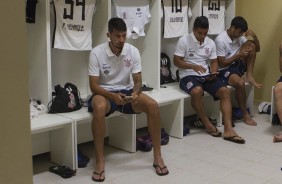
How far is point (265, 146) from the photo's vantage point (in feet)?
12.0

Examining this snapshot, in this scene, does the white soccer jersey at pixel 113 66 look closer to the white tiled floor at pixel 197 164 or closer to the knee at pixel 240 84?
the white tiled floor at pixel 197 164

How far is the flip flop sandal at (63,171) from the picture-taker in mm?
2939

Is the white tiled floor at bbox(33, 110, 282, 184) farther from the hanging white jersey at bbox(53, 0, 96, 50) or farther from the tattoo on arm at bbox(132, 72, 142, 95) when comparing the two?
the hanging white jersey at bbox(53, 0, 96, 50)

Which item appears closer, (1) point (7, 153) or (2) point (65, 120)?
(1) point (7, 153)

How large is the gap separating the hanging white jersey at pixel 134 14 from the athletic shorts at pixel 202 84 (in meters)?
0.67

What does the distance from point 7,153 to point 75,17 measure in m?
2.51

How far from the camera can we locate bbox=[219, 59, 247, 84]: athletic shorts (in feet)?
14.4

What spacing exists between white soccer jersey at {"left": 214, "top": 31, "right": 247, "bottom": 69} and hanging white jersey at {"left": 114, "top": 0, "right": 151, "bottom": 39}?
0.94m

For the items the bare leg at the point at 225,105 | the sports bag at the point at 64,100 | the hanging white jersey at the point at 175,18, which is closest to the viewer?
the sports bag at the point at 64,100

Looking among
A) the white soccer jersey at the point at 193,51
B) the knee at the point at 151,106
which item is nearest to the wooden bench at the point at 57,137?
the knee at the point at 151,106

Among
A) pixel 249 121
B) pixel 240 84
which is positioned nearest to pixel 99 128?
pixel 240 84

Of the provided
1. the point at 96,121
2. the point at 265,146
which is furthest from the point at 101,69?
the point at 265,146

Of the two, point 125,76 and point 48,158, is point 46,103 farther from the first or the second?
point 125,76

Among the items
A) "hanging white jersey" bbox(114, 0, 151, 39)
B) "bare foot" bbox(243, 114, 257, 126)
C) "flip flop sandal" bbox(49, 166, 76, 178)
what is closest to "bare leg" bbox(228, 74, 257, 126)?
"bare foot" bbox(243, 114, 257, 126)
